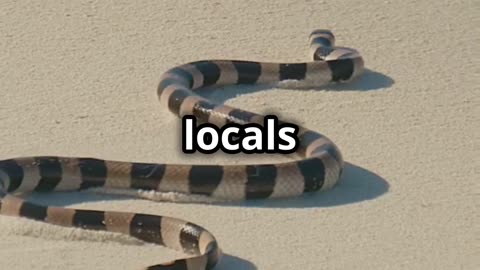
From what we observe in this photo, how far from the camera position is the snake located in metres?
6.80

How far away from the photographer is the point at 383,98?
899cm

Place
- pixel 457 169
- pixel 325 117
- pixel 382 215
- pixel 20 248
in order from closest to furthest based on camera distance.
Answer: pixel 20 248 < pixel 382 215 < pixel 457 169 < pixel 325 117

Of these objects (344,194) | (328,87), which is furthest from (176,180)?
(328,87)

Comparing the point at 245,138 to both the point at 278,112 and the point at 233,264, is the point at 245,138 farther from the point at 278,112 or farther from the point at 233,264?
the point at 233,264

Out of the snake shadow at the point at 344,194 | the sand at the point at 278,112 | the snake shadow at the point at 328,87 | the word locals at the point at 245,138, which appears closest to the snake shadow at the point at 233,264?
the sand at the point at 278,112

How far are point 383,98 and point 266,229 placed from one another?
213 centimetres

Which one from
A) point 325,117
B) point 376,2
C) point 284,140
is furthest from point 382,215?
point 376,2

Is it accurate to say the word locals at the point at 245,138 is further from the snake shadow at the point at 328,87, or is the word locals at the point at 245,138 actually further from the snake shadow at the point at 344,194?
the snake shadow at the point at 328,87

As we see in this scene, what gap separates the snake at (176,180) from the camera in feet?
22.3

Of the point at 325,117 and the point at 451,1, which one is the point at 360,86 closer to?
the point at 325,117

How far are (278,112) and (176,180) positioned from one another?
4.67 ft

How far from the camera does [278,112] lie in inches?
344

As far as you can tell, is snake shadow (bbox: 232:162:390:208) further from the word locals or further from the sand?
the word locals

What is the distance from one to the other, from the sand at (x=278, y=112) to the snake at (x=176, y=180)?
0.23 ft
